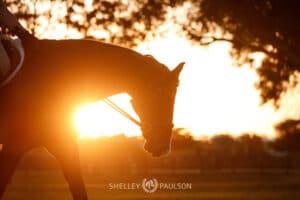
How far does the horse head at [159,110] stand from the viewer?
1078 cm

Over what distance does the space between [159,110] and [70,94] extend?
123 centimetres

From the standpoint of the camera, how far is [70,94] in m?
11.1

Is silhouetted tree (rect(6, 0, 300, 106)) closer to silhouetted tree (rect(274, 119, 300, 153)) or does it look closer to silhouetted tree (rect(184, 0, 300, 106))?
silhouetted tree (rect(184, 0, 300, 106))

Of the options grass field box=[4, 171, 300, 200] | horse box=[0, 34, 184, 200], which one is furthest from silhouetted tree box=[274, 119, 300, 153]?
horse box=[0, 34, 184, 200]

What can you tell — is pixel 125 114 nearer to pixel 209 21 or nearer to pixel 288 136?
pixel 209 21

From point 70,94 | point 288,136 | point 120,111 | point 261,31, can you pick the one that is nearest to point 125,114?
point 120,111

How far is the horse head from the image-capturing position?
10.8 meters

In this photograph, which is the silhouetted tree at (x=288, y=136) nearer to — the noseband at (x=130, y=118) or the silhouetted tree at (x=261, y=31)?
the silhouetted tree at (x=261, y=31)

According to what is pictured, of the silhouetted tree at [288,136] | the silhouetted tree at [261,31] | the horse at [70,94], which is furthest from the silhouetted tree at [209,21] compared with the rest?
the silhouetted tree at [288,136]

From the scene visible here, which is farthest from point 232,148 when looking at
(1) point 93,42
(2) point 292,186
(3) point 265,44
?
(1) point 93,42

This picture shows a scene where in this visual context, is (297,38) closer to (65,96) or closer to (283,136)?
(65,96)

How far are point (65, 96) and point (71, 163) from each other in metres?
0.91

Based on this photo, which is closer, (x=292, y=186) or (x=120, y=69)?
(x=120, y=69)

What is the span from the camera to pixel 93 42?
11.2 meters
